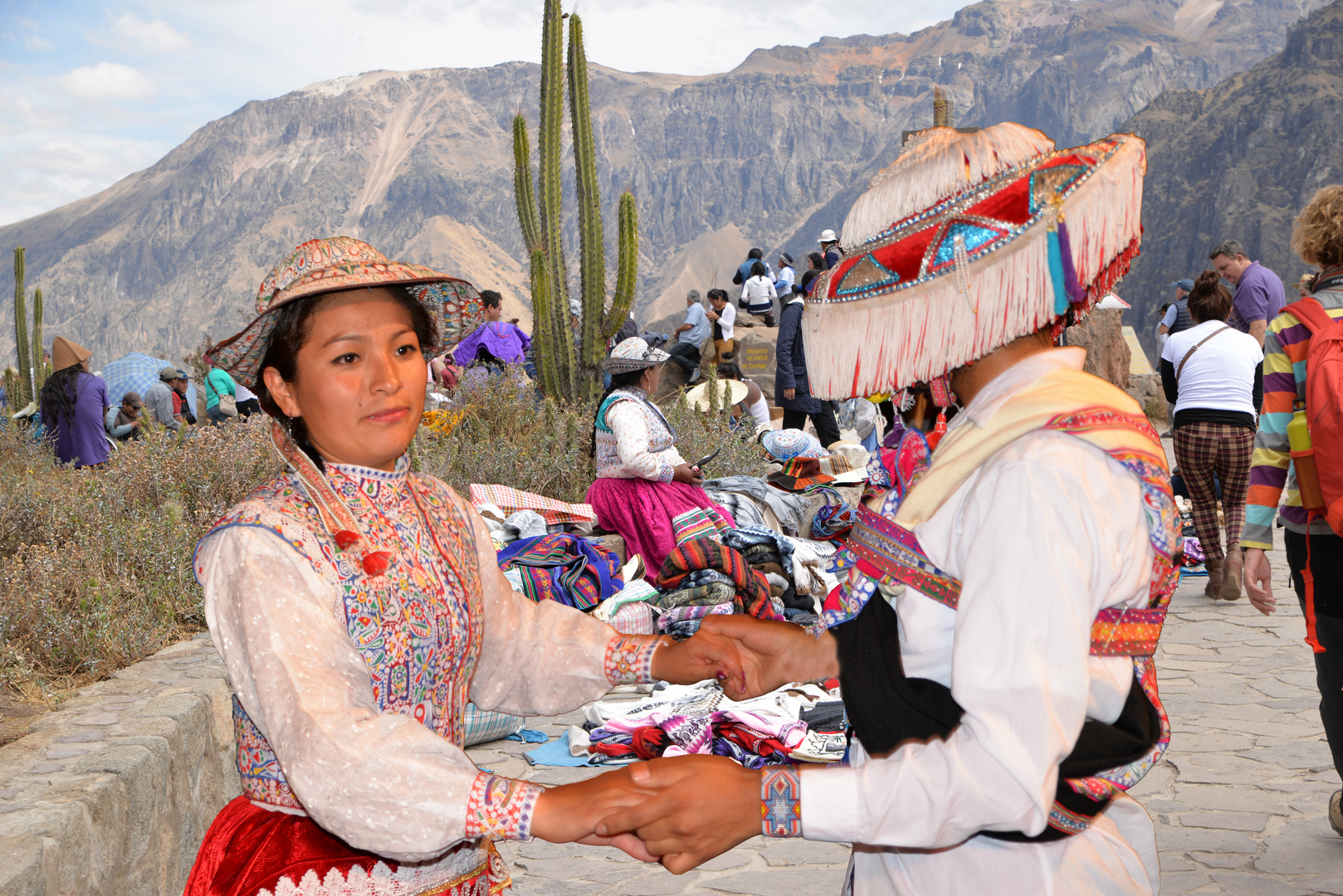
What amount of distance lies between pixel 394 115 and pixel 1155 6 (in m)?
120

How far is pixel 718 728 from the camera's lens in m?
4.68

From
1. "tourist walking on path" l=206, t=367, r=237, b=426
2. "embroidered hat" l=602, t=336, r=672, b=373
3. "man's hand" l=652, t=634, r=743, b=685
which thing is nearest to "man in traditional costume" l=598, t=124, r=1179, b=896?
"man's hand" l=652, t=634, r=743, b=685

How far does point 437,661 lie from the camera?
1.76m

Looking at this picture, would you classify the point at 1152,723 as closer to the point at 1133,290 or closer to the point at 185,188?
the point at 1133,290

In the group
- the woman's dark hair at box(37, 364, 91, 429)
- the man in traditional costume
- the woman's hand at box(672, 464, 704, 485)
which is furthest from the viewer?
the woman's dark hair at box(37, 364, 91, 429)

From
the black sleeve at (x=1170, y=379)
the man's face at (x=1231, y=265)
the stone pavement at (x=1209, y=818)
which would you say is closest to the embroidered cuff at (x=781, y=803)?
the stone pavement at (x=1209, y=818)

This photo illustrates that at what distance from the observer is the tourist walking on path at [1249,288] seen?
8594 mm

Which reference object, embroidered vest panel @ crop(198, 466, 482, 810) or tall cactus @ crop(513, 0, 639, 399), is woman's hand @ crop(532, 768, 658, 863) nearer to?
embroidered vest panel @ crop(198, 466, 482, 810)

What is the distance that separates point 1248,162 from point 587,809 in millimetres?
80743

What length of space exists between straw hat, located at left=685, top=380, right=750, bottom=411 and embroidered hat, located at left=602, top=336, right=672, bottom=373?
4873 mm

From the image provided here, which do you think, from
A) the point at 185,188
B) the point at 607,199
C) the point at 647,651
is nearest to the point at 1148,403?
the point at 647,651

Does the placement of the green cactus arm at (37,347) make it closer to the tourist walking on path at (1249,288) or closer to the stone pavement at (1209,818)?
the stone pavement at (1209,818)

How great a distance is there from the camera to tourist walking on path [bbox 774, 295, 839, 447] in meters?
11.2

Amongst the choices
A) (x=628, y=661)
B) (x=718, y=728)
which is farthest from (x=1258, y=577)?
(x=628, y=661)
